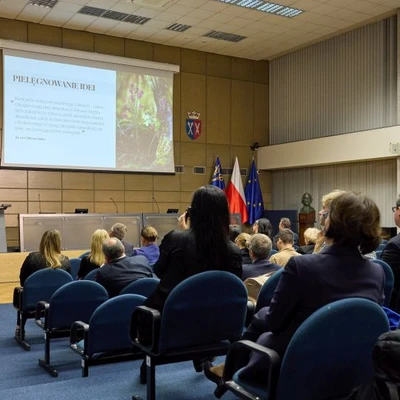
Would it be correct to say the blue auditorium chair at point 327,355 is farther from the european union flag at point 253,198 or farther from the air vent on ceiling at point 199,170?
the european union flag at point 253,198

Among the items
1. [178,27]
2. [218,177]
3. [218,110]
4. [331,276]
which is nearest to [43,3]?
[178,27]

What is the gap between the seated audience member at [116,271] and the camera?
159 inches

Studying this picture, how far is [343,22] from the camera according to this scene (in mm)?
10469

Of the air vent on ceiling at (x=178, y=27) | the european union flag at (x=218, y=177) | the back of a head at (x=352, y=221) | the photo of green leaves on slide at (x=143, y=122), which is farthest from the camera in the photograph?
the european union flag at (x=218, y=177)

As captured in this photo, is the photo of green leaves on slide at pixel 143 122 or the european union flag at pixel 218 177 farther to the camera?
the european union flag at pixel 218 177

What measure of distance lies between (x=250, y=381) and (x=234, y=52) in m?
11.3

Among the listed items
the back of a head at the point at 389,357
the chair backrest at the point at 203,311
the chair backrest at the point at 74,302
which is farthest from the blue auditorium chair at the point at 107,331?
the back of a head at the point at 389,357

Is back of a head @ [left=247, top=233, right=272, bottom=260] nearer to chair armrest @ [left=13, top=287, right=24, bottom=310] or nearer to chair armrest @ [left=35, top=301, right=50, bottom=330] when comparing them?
chair armrest @ [left=35, top=301, right=50, bottom=330]

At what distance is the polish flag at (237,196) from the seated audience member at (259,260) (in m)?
7.91

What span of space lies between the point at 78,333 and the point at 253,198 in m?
9.11

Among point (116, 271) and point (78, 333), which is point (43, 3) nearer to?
point (116, 271)

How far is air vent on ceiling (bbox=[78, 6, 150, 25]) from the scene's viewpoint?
970cm

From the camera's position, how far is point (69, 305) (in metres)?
3.96

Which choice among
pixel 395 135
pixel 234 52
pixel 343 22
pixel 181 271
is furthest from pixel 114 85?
pixel 181 271
